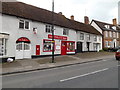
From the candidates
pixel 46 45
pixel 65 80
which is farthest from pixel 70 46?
pixel 65 80

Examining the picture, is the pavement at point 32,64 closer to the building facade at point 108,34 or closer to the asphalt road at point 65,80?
the asphalt road at point 65,80

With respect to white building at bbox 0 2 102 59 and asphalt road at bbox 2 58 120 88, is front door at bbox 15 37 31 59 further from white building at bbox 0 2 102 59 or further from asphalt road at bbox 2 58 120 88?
asphalt road at bbox 2 58 120 88

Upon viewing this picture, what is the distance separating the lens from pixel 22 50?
1611 centimetres

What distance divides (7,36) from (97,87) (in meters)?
12.5

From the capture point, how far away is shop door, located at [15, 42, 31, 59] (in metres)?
15.8

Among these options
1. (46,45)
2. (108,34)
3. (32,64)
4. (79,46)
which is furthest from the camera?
(108,34)

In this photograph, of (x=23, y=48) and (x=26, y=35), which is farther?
(x=26, y=35)

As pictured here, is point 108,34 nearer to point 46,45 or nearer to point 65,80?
point 46,45

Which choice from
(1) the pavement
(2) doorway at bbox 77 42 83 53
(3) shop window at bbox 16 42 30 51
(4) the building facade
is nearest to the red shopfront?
(2) doorway at bbox 77 42 83 53

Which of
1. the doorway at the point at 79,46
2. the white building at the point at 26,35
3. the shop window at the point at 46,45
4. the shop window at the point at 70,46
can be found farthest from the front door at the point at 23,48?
the doorway at the point at 79,46

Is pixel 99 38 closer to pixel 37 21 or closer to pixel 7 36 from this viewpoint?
pixel 37 21

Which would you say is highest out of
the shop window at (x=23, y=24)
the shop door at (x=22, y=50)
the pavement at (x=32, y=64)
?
the shop window at (x=23, y=24)

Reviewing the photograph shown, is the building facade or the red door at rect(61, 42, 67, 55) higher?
the building facade

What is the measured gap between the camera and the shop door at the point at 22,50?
1575 cm
